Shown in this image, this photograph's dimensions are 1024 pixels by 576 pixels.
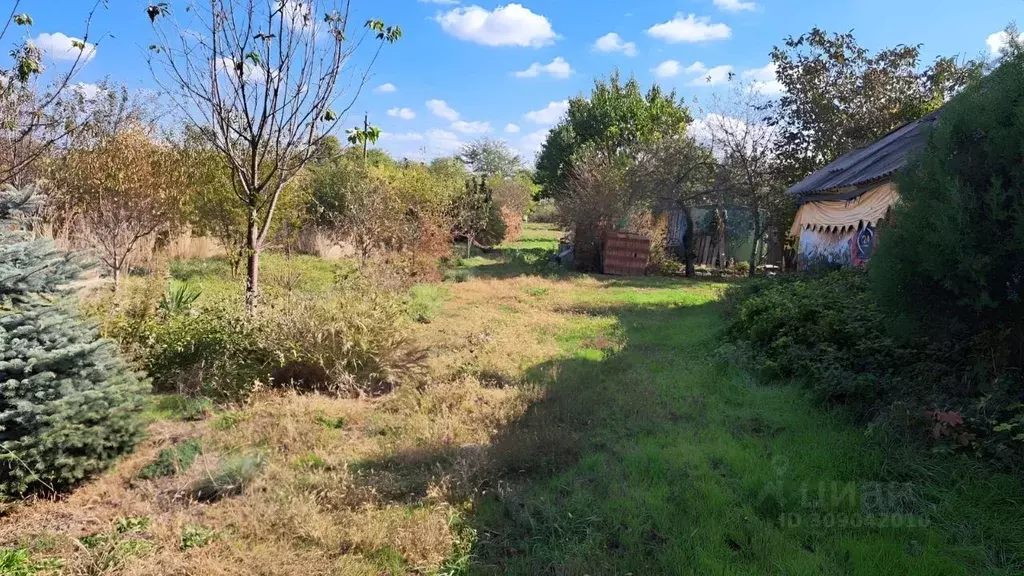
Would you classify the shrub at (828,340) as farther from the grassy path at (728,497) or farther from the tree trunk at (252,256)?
the tree trunk at (252,256)

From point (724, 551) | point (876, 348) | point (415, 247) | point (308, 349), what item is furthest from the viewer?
point (415, 247)

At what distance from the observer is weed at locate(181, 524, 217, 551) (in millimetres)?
2961

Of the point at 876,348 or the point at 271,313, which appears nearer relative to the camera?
the point at 876,348

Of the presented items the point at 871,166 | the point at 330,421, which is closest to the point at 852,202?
the point at 871,166

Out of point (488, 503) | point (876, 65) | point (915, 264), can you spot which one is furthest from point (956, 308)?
point (876, 65)

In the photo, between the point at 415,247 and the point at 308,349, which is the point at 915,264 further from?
the point at 415,247

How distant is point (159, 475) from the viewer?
12.6 ft

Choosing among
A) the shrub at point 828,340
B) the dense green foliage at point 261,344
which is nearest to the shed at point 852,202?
the shrub at point 828,340

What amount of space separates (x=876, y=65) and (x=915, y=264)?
58.4 feet

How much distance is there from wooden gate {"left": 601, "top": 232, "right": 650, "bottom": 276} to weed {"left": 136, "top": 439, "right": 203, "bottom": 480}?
47.1 ft

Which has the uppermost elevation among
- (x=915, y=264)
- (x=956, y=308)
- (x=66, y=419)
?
(x=915, y=264)

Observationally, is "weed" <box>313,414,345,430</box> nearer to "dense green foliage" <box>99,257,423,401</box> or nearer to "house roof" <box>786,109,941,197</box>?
"dense green foliage" <box>99,257,423,401</box>

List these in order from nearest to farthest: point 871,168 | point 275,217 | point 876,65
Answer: point 871,168 → point 275,217 → point 876,65

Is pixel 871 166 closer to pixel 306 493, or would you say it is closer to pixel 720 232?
pixel 720 232
